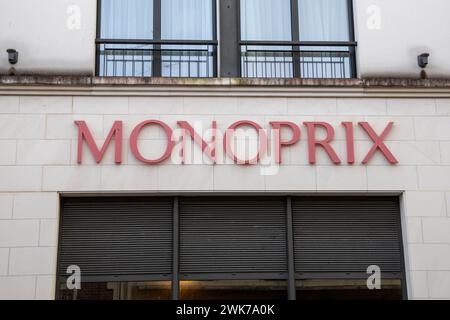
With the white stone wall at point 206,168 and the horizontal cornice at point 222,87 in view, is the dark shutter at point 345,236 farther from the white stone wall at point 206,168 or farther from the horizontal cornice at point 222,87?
the horizontal cornice at point 222,87

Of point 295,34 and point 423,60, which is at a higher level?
point 295,34

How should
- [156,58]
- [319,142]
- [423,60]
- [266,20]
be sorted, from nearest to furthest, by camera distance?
[319,142] → [423,60] → [156,58] → [266,20]

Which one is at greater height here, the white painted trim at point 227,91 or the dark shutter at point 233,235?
the white painted trim at point 227,91

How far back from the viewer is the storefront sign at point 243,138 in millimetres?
12648

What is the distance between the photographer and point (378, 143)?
1283 centimetres

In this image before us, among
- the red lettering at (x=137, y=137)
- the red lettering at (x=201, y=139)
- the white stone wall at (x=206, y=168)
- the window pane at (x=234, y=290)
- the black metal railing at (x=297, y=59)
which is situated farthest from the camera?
the black metal railing at (x=297, y=59)

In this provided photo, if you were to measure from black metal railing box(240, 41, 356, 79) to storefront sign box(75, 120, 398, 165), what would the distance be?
1.14m

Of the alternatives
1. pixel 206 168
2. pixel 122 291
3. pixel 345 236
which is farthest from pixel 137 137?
pixel 345 236

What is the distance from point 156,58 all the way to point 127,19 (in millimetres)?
931

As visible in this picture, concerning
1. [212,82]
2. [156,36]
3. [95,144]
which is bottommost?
[95,144]

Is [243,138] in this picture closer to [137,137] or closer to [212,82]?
[212,82]

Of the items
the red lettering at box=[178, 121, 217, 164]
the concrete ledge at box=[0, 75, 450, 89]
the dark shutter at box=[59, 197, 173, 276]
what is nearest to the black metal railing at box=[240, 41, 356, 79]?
the concrete ledge at box=[0, 75, 450, 89]

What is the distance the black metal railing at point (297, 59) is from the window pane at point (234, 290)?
3.60 metres

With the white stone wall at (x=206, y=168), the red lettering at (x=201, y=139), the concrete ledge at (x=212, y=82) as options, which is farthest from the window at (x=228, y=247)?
the concrete ledge at (x=212, y=82)
